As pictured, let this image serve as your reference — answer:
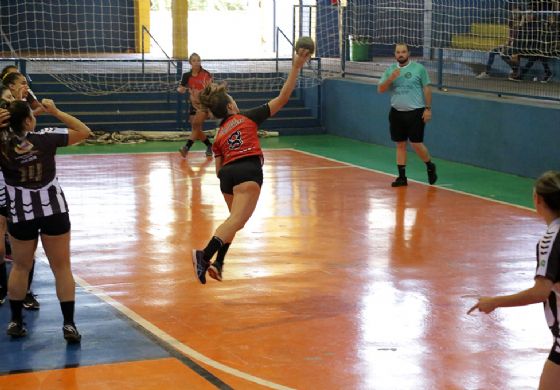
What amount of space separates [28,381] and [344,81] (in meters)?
15.5

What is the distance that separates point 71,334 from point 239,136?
88.2 inches

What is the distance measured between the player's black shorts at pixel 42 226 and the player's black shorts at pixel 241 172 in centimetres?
180

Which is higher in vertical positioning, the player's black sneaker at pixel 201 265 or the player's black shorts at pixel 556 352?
the player's black shorts at pixel 556 352

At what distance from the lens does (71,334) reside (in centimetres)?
761

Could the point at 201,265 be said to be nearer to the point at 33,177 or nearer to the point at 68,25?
the point at 33,177

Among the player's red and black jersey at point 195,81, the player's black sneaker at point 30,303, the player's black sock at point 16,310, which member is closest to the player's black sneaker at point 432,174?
the player's red and black jersey at point 195,81

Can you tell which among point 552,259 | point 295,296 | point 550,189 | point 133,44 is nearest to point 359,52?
point 133,44

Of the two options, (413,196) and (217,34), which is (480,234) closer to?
(413,196)

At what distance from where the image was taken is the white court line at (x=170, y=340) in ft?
22.6

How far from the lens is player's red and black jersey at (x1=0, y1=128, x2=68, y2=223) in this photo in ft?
23.8

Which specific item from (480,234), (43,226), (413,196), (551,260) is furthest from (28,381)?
(413,196)

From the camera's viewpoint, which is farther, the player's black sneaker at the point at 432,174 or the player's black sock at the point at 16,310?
the player's black sneaker at the point at 432,174

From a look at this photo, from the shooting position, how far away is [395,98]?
15.2m

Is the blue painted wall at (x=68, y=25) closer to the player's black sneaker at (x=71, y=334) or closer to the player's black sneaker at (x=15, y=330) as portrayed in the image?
the player's black sneaker at (x=15, y=330)
